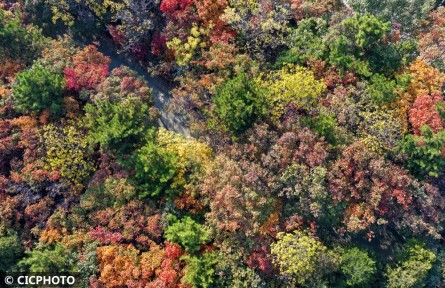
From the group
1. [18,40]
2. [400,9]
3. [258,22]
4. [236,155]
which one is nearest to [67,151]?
[18,40]

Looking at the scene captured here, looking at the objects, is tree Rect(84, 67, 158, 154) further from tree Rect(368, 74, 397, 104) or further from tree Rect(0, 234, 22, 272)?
tree Rect(368, 74, 397, 104)

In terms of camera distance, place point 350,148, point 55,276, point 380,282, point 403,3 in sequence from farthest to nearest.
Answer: point 403,3
point 380,282
point 350,148
point 55,276

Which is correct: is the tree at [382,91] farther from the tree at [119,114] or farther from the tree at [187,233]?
the tree at [119,114]

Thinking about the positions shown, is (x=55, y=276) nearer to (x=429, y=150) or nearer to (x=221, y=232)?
(x=221, y=232)

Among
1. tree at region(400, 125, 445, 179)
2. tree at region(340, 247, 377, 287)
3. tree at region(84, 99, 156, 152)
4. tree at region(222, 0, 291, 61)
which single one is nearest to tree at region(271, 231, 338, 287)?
tree at region(340, 247, 377, 287)

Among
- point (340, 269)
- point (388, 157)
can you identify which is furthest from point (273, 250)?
point (388, 157)
